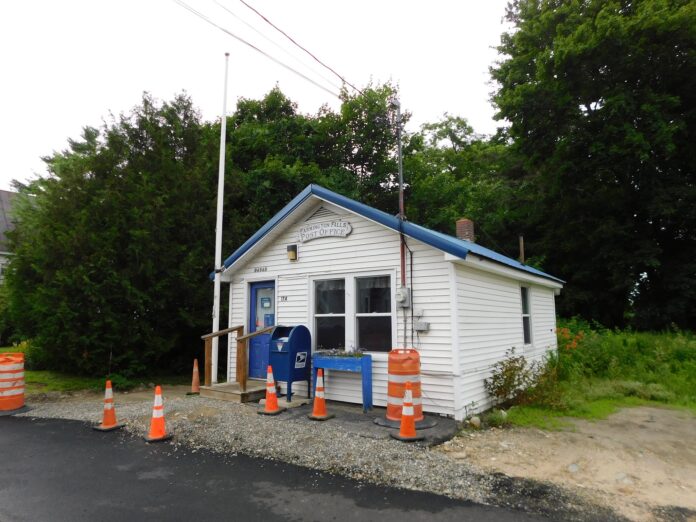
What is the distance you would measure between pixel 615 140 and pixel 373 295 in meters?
14.0

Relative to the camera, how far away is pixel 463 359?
22.8ft

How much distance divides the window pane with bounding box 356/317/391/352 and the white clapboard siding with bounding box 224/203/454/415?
226mm

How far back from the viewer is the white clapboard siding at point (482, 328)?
23.0 feet

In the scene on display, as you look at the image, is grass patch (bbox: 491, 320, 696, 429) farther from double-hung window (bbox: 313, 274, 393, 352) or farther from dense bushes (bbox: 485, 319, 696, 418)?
double-hung window (bbox: 313, 274, 393, 352)

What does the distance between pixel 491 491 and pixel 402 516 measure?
1.07 meters

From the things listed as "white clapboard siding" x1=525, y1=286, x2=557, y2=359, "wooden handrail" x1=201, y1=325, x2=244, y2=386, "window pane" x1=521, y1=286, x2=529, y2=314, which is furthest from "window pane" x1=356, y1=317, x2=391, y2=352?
"white clapboard siding" x1=525, y1=286, x2=557, y2=359

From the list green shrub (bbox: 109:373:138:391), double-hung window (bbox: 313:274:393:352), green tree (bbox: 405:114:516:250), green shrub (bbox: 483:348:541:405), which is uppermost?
green tree (bbox: 405:114:516:250)

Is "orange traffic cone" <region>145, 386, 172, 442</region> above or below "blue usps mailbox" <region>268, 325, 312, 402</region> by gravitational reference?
below

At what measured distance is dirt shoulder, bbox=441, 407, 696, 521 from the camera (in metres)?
4.07

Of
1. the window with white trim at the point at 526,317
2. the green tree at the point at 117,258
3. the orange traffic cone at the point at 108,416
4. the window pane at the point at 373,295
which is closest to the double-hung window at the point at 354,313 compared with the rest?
the window pane at the point at 373,295

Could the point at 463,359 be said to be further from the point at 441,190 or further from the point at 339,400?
the point at 441,190

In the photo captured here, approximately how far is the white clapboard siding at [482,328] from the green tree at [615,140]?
1005cm

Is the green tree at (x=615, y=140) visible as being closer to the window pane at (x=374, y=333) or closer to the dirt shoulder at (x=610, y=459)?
the dirt shoulder at (x=610, y=459)

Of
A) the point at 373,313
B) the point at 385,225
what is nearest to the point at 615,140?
the point at 385,225
